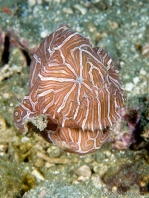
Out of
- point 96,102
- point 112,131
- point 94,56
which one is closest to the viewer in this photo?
point 96,102

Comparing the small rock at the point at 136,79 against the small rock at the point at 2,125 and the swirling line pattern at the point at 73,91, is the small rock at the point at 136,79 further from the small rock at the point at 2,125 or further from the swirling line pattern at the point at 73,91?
the small rock at the point at 2,125

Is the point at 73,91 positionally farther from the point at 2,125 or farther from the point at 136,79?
the point at 136,79

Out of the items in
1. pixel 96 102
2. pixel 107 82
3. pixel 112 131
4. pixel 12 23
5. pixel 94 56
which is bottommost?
pixel 112 131

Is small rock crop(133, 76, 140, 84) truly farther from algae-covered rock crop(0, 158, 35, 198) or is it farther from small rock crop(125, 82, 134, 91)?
algae-covered rock crop(0, 158, 35, 198)

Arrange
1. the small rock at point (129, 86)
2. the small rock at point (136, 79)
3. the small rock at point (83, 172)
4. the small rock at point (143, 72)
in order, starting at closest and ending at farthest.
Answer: the small rock at point (83, 172)
the small rock at point (129, 86)
the small rock at point (136, 79)
the small rock at point (143, 72)

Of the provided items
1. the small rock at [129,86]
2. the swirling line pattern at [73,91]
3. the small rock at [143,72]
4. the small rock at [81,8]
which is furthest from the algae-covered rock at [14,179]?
the small rock at [81,8]

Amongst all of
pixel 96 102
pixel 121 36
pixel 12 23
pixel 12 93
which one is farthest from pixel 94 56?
pixel 12 23

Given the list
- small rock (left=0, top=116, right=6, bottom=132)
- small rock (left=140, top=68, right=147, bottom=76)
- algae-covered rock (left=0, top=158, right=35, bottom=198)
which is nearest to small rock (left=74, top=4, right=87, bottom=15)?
small rock (left=140, top=68, right=147, bottom=76)

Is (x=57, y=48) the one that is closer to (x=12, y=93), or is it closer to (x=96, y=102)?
(x=96, y=102)
